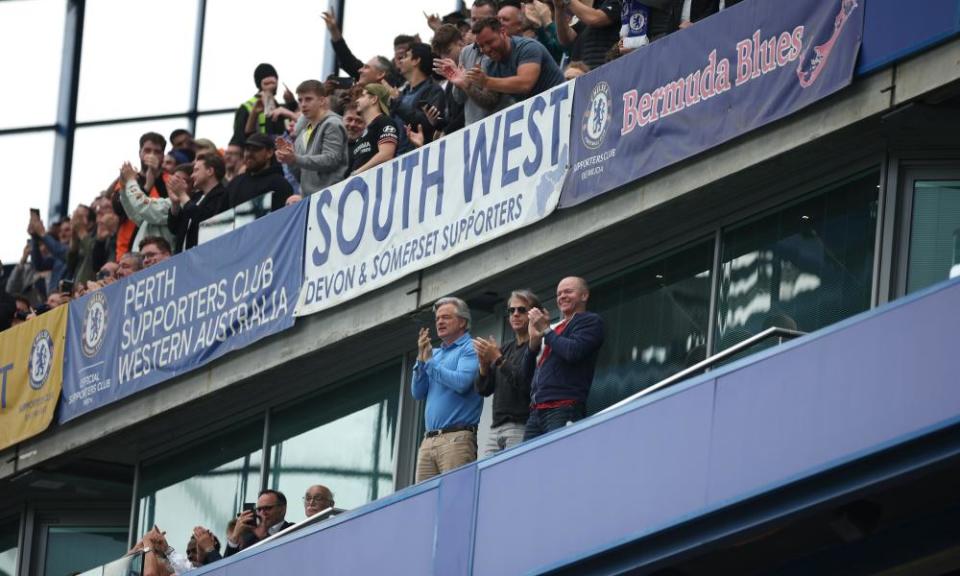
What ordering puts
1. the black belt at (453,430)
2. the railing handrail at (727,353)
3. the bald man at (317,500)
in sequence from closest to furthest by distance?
the railing handrail at (727,353), the black belt at (453,430), the bald man at (317,500)

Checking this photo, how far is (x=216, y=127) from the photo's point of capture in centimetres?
2891

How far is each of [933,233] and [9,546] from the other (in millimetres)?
12398

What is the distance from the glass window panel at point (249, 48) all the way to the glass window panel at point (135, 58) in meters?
0.34

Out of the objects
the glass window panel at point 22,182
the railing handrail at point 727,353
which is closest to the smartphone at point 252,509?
the railing handrail at point 727,353

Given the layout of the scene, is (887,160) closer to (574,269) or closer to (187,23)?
(574,269)

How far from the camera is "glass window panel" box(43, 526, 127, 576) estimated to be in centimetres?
2217

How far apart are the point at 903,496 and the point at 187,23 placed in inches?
773

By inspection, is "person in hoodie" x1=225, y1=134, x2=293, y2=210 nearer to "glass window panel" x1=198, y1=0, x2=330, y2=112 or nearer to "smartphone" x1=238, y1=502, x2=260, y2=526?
"smartphone" x1=238, y1=502, x2=260, y2=526

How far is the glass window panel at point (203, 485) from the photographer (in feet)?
63.9

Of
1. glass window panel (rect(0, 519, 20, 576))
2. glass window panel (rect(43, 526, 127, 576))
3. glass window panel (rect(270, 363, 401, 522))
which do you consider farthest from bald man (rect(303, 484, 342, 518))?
glass window panel (rect(0, 519, 20, 576))

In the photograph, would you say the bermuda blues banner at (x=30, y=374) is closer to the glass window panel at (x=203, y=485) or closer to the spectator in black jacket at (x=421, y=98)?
the glass window panel at (x=203, y=485)

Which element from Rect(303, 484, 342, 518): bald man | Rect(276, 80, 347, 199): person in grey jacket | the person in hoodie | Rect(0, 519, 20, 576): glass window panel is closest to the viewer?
Rect(303, 484, 342, 518): bald man

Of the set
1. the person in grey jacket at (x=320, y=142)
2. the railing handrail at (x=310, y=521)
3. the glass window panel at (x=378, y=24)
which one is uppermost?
the glass window panel at (x=378, y=24)

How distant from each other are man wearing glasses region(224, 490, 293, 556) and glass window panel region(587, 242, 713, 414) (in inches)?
111
